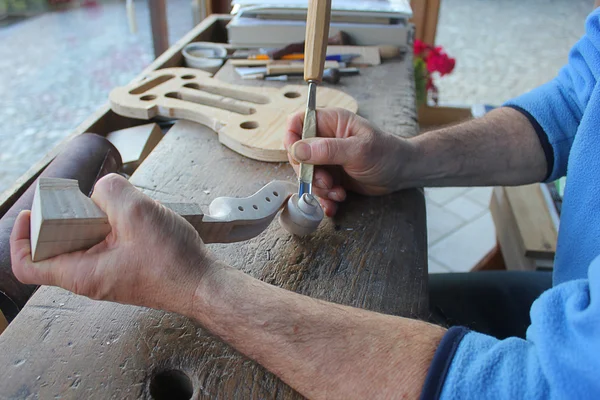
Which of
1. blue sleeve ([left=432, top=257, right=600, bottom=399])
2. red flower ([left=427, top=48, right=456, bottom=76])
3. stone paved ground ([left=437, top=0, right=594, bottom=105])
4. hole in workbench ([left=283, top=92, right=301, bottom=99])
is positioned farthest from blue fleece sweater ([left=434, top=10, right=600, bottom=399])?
stone paved ground ([left=437, top=0, right=594, bottom=105])

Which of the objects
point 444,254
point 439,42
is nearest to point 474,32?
point 439,42

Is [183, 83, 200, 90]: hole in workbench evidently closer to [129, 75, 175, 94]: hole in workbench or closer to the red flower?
[129, 75, 175, 94]: hole in workbench

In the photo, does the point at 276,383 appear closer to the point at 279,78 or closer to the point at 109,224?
the point at 109,224

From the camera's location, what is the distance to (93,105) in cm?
224

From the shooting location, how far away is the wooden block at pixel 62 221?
1.56 ft

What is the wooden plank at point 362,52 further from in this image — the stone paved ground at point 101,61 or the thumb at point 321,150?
the stone paved ground at point 101,61

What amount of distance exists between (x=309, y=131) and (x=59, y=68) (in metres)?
2.08

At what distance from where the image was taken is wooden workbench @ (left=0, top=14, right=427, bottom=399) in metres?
0.52

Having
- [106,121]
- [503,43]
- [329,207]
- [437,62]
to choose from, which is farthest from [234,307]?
[503,43]

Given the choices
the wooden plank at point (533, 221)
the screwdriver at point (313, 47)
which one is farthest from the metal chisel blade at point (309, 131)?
the wooden plank at point (533, 221)

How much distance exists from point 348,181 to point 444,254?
137 centimetres

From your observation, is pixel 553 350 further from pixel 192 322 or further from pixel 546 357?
pixel 192 322

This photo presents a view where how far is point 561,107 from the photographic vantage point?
0.88 m

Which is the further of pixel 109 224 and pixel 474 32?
pixel 474 32
